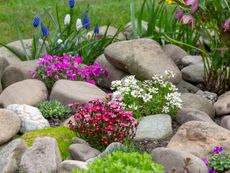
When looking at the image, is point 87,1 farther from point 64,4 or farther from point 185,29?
point 185,29

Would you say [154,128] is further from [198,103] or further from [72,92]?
[72,92]

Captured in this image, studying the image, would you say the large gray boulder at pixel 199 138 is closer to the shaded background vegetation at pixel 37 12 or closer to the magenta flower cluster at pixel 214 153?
the magenta flower cluster at pixel 214 153

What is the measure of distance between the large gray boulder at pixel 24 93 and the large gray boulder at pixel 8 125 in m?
0.66

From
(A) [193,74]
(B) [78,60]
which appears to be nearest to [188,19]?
(A) [193,74]

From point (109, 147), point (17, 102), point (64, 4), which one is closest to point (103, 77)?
point (17, 102)

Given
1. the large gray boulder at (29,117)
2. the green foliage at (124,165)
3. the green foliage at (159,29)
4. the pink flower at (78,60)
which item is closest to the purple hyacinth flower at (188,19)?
the green foliage at (159,29)

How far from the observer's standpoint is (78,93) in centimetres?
639

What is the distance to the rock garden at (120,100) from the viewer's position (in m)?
4.97

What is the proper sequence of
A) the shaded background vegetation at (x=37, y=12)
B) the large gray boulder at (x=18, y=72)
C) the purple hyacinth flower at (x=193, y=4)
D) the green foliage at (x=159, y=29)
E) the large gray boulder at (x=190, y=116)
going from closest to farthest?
the large gray boulder at (x=190, y=116) < the purple hyacinth flower at (x=193, y=4) < the large gray boulder at (x=18, y=72) < the green foliage at (x=159, y=29) < the shaded background vegetation at (x=37, y=12)

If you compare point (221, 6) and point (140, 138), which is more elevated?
point (221, 6)

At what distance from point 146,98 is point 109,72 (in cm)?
133

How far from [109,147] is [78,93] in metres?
1.39

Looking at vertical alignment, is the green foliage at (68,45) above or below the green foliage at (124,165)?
below

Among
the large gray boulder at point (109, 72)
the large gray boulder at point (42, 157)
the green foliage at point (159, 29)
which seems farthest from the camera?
the green foliage at point (159, 29)
